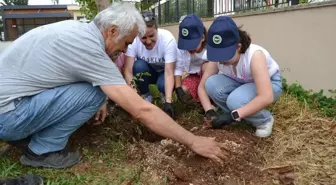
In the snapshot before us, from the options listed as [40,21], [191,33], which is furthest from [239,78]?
[40,21]

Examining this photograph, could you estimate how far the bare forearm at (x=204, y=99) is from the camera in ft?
10.3

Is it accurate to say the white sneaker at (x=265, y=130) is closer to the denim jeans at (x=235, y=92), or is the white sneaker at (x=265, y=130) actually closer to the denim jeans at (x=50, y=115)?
the denim jeans at (x=235, y=92)

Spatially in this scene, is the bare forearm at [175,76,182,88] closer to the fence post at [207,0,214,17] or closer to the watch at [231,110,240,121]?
the watch at [231,110,240,121]

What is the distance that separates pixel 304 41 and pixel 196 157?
2.13m

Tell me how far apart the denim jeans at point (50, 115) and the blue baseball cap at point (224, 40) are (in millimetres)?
840

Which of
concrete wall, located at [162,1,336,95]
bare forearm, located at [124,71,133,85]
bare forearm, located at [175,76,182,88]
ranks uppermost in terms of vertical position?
concrete wall, located at [162,1,336,95]

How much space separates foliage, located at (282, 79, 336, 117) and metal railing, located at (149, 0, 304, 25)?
1103mm

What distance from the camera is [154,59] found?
3.65 meters

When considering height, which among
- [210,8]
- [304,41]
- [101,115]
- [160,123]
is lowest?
[101,115]

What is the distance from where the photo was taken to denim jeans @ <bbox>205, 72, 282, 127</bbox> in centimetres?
272

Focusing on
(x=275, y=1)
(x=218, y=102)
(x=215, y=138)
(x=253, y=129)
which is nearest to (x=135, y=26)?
(x=215, y=138)

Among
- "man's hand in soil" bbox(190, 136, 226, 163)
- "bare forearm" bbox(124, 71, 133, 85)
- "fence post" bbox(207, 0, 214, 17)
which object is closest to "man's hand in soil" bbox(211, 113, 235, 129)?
"man's hand in soil" bbox(190, 136, 226, 163)

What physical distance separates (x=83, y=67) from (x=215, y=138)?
3.30 ft

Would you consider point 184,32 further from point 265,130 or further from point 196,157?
point 196,157
